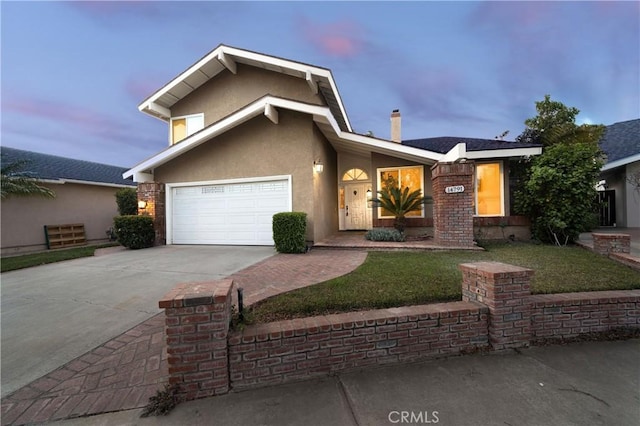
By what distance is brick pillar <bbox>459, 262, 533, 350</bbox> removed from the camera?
252 cm

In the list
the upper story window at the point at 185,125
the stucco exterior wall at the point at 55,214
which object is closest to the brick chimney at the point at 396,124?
the upper story window at the point at 185,125

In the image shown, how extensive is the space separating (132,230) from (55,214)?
5.67 metres

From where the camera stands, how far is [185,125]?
35.2 ft

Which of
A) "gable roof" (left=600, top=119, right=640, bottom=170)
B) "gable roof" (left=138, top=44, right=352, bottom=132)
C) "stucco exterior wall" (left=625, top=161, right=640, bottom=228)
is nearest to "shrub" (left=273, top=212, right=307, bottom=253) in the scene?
"gable roof" (left=138, top=44, right=352, bottom=132)

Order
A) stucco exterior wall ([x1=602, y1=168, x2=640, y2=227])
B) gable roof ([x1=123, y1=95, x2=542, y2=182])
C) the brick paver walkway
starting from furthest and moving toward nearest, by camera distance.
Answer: stucco exterior wall ([x1=602, y1=168, x2=640, y2=227]) → gable roof ([x1=123, y1=95, x2=542, y2=182]) → the brick paver walkway

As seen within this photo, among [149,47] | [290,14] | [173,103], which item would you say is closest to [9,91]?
[149,47]

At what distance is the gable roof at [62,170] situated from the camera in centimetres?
1102

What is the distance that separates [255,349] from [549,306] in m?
3.12

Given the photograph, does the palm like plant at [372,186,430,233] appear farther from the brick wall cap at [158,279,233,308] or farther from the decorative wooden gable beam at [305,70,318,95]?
the brick wall cap at [158,279,233,308]

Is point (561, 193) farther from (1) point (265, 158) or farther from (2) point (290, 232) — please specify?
(1) point (265, 158)

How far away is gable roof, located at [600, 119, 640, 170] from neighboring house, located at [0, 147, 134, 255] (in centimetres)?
2356

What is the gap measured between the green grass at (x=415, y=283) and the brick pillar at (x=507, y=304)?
612mm

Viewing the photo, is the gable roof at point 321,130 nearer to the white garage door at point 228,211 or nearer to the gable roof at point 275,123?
the gable roof at point 275,123

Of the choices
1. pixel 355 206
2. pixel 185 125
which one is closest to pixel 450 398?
pixel 355 206
